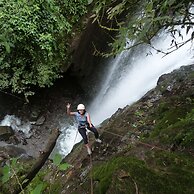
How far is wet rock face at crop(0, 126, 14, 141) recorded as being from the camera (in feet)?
33.8

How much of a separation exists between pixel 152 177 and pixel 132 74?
→ 8054 mm

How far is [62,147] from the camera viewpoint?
10281mm

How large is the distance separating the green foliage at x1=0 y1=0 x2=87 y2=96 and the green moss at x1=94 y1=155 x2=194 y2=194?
5.69 m

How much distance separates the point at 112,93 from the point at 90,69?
45.9 inches

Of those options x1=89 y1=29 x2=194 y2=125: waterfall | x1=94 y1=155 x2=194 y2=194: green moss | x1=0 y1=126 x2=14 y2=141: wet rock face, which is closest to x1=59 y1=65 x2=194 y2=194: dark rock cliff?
x1=94 y1=155 x2=194 y2=194: green moss

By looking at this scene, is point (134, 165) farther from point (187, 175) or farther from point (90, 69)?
point (90, 69)

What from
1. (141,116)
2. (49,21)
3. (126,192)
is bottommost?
(141,116)

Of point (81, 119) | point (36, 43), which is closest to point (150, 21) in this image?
point (81, 119)

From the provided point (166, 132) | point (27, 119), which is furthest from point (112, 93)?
point (166, 132)

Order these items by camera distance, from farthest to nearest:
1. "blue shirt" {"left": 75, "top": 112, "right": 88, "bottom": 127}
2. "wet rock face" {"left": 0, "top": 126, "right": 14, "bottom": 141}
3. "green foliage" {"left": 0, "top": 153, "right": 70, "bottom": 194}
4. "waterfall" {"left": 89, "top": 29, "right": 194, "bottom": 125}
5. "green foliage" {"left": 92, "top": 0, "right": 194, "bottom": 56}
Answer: "waterfall" {"left": 89, "top": 29, "right": 194, "bottom": 125} < "wet rock face" {"left": 0, "top": 126, "right": 14, "bottom": 141} < "blue shirt" {"left": 75, "top": 112, "right": 88, "bottom": 127} < "green foliage" {"left": 92, "top": 0, "right": 194, "bottom": 56} < "green foliage" {"left": 0, "top": 153, "right": 70, "bottom": 194}

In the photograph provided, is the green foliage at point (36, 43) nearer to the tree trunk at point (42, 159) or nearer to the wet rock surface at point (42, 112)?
the wet rock surface at point (42, 112)

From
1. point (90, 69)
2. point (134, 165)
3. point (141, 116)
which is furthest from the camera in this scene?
point (90, 69)

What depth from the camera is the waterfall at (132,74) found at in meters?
10.6

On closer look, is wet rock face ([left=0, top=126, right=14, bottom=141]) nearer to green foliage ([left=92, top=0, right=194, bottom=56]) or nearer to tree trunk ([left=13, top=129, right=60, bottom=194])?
green foliage ([left=92, top=0, right=194, bottom=56])
